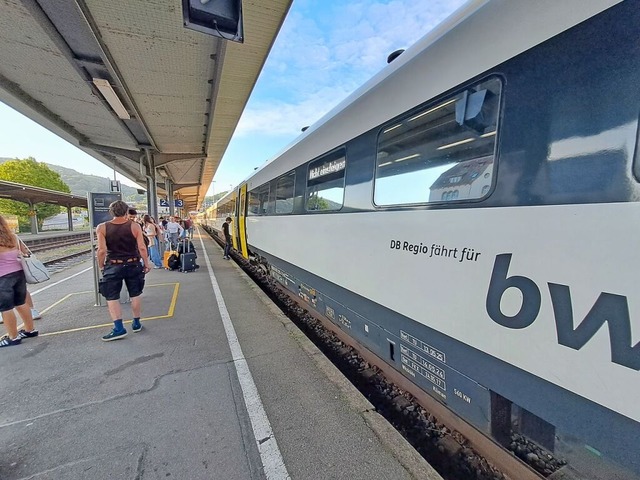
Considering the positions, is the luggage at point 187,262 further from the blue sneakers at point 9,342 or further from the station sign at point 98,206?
the blue sneakers at point 9,342

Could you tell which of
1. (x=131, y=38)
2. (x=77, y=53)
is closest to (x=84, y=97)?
(x=77, y=53)

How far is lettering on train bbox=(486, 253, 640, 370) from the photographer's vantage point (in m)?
1.08

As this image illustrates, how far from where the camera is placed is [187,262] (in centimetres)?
897

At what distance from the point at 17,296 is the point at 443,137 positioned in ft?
17.3

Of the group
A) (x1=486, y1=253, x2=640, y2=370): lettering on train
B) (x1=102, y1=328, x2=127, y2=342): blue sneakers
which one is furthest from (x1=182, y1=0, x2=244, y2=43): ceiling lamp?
(x1=102, y1=328, x2=127, y2=342): blue sneakers

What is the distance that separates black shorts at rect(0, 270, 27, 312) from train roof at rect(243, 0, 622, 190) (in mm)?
4489

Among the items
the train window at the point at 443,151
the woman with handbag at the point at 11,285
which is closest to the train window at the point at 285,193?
the train window at the point at 443,151

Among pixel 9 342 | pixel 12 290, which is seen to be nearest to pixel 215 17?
pixel 12 290

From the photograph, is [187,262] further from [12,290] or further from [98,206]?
[12,290]

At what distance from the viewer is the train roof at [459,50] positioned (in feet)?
4.56

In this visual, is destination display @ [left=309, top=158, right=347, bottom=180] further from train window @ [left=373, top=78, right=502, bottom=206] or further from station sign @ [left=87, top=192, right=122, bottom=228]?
station sign @ [left=87, top=192, right=122, bottom=228]

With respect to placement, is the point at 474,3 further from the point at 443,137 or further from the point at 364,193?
the point at 364,193

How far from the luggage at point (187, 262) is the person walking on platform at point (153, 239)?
3.05ft

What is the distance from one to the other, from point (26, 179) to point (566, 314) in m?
54.2
